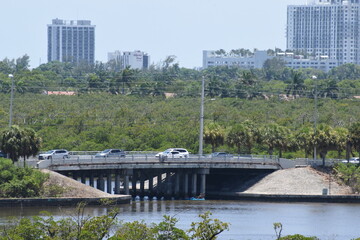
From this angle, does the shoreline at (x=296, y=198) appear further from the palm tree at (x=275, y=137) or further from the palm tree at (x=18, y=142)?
the palm tree at (x=18, y=142)

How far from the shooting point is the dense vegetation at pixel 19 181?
91.5m

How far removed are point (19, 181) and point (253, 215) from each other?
805 inches

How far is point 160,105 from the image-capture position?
18312 centimetres

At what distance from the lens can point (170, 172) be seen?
11631cm

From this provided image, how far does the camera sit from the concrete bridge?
10644 centimetres

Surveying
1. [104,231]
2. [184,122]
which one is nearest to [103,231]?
[104,231]

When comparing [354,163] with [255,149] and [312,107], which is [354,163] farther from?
[312,107]

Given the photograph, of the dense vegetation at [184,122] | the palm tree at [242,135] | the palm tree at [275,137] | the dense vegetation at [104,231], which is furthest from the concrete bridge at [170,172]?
the dense vegetation at [104,231]

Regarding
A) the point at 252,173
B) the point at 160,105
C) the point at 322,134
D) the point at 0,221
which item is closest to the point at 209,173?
the point at 252,173

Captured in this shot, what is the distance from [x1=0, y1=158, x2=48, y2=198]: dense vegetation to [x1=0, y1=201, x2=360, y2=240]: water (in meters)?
2.54

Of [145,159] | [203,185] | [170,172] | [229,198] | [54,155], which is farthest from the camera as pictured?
[170,172]

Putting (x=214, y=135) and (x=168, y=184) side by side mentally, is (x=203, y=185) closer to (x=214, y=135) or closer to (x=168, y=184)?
(x=168, y=184)

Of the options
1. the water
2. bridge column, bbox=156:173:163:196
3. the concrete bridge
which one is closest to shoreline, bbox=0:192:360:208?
the water

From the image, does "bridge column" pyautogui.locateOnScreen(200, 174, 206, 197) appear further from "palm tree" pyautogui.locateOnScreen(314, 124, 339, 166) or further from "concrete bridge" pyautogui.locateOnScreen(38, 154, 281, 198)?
"palm tree" pyautogui.locateOnScreen(314, 124, 339, 166)
